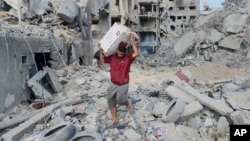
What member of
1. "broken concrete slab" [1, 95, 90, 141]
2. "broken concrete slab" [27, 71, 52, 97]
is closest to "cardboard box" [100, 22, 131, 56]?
"broken concrete slab" [1, 95, 90, 141]

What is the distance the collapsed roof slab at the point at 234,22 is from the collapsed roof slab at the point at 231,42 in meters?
0.48

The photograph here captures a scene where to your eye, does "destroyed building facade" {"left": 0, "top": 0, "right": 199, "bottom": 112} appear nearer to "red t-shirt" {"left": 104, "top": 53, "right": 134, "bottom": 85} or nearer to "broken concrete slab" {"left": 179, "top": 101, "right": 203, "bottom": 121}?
"red t-shirt" {"left": 104, "top": 53, "right": 134, "bottom": 85}

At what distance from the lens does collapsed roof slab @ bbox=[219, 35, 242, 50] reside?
17.9 metres

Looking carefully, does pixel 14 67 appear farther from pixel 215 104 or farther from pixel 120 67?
pixel 215 104

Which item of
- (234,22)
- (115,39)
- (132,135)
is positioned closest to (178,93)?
(132,135)

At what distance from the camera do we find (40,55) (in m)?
9.47

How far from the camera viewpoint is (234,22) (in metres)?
18.4

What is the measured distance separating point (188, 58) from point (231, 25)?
11.4 feet

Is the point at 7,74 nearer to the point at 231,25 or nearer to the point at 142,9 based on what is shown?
the point at 231,25

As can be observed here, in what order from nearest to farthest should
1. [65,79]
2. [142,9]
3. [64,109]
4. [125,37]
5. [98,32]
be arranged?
[125,37] < [64,109] < [65,79] < [98,32] < [142,9]

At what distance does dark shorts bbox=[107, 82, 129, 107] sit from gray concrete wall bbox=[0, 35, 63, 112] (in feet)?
9.56

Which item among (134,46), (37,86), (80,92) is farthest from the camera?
(80,92)

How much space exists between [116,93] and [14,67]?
3392 millimetres

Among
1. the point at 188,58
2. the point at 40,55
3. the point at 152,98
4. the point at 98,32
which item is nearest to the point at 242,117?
the point at 152,98
